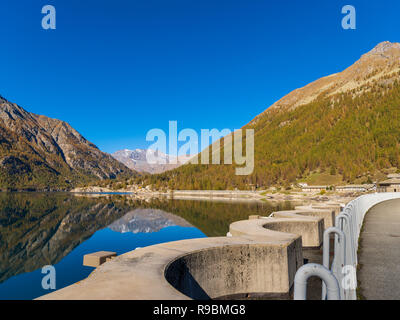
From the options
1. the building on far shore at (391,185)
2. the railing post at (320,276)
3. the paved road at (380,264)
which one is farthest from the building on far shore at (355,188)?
the railing post at (320,276)

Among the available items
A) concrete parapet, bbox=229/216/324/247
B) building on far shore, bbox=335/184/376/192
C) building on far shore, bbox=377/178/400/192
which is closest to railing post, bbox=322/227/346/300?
concrete parapet, bbox=229/216/324/247

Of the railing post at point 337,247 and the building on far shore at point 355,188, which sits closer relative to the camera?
the railing post at point 337,247

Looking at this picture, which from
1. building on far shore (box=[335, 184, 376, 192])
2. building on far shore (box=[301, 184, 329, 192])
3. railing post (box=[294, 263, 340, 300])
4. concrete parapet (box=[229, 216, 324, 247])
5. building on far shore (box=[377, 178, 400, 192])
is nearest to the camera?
railing post (box=[294, 263, 340, 300])

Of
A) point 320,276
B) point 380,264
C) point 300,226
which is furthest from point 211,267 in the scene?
point 300,226

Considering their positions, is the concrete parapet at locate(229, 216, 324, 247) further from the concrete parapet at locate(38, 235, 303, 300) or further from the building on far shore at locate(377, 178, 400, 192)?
the building on far shore at locate(377, 178, 400, 192)

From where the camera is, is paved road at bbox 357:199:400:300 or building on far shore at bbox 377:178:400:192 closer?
paved road at bbox 357:199:400:300

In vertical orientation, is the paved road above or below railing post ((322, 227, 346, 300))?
below

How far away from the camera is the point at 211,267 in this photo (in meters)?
10.6

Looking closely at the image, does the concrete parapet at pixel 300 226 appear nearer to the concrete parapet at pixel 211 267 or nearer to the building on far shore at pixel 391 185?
the concrete parapet at pixel 211 267

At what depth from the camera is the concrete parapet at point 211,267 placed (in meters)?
7.47

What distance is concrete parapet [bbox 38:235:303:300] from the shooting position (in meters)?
7.47

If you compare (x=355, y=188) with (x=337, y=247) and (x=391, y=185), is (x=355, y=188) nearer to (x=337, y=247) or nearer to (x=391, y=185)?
(x=391, y=185)
